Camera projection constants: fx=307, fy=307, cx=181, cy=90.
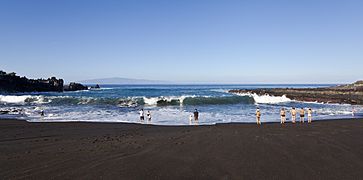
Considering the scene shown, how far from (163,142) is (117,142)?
63.1 inches

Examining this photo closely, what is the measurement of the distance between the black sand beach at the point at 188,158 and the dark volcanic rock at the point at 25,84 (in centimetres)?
7103

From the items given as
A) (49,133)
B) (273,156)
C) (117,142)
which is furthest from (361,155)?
(49,133)

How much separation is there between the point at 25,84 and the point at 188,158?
80995mm

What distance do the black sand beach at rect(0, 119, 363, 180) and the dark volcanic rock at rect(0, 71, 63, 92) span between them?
71.0 meters

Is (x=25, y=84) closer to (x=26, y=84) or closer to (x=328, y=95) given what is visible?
(x=26, y=84)

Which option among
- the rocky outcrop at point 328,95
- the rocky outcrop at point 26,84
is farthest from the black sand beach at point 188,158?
the rocky outcrop at point 26,84

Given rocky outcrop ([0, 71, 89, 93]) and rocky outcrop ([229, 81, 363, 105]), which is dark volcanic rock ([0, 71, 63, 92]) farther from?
rocky outcrop ([229, 81, 363, 105])

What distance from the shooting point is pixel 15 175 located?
6.28m

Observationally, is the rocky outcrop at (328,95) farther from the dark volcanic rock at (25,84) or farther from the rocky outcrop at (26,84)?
the dark volcanic rock at (25,84)

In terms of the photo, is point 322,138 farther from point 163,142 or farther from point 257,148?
point 163,142

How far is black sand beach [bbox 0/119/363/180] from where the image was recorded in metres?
6.32

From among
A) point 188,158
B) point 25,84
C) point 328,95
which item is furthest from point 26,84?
point 188,158

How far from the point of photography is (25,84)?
7812 centimetres

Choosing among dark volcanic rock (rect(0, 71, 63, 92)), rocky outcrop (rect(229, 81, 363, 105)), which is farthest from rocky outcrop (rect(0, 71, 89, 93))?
rocky outcrop (rect(229, 81, 363, 105))
